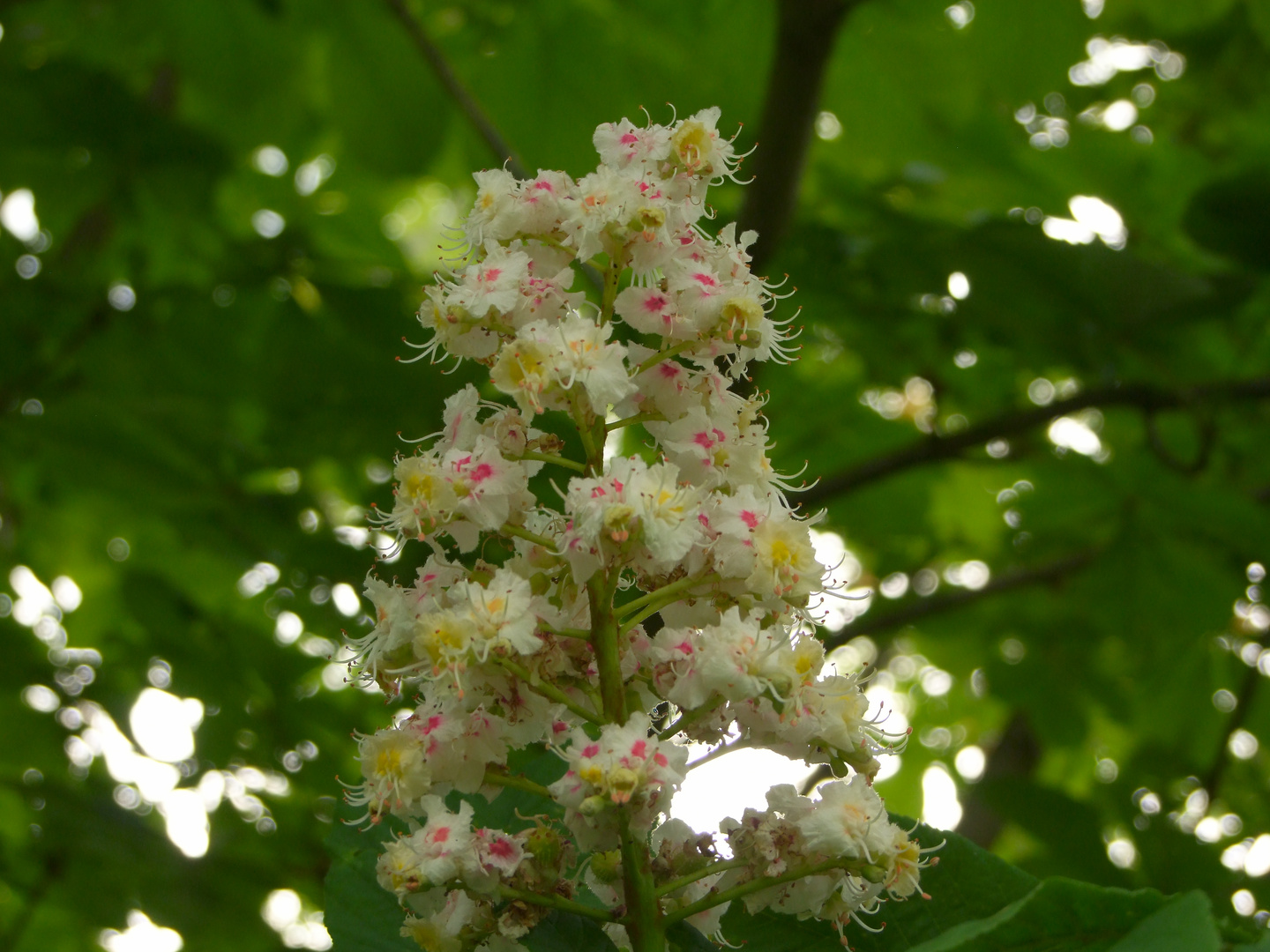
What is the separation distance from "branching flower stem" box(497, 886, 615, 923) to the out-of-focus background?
1.19 m

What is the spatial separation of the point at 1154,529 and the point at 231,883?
2.33 meters

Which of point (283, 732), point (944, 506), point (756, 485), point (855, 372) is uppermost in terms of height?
point (756, 485)

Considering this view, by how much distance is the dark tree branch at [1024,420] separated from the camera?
2.72 m

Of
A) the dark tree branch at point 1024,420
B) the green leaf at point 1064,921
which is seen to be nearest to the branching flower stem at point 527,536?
the green leaf at point 1064,921

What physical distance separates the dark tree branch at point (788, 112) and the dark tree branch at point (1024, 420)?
0.55m

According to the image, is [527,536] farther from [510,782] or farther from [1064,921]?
[1064,921]

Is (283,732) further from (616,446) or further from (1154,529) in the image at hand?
(1154,529)

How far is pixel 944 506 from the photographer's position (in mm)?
4410

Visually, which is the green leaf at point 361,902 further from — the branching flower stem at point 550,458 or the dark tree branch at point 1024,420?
the dark tree branch at point 1024,420

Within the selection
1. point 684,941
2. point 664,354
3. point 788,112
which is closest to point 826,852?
point 684,941

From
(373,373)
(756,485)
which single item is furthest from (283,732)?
(756,485)

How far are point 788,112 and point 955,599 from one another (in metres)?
1.37

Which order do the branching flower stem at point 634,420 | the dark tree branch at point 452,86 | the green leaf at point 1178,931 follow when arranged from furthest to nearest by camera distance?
the dark tree branch at point 452,86 < the branching flower stem at point 634,420 < the green leaf at point 1178,931

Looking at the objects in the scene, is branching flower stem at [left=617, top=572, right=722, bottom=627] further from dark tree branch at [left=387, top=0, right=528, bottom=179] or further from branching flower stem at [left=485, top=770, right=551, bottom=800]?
dark tree branch at [left=387, top=0, right=528, bottom=179]
